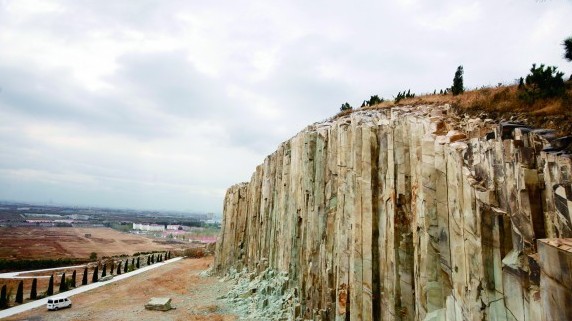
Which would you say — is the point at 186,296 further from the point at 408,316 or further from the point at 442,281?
the point at 442,281

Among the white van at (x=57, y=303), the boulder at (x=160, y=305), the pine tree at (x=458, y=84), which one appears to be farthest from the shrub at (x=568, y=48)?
the white van at (x=57, y=303)

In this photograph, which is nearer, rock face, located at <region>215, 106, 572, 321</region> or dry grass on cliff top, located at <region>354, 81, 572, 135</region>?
rock face, located at <region>215, 106, 572, 321</region>

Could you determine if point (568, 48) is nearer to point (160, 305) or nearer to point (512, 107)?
point (512, 107)

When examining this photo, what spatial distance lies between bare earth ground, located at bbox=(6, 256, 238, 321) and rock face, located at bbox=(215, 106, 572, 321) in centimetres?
842

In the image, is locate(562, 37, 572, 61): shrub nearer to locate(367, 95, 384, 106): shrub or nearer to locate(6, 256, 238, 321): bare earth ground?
locate(367, 95, 384, 106): shrub

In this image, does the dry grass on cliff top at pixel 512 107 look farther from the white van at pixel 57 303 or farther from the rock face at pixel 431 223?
the white van at pixel 57 303

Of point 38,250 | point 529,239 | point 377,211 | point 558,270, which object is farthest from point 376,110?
point 38,250

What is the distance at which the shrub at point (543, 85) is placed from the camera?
53.8 ft

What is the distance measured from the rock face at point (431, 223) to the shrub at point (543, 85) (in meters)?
4.51

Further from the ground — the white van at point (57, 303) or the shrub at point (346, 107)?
the shrub at point (346, 107)

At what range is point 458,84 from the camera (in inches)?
1017

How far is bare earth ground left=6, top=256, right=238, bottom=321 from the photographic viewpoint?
26.0 metres

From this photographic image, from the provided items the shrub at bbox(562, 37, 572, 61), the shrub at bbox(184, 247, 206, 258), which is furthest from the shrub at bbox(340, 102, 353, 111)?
the shrub at bbox(184, 247, 206, 258)

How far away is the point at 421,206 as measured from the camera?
38.7ft
